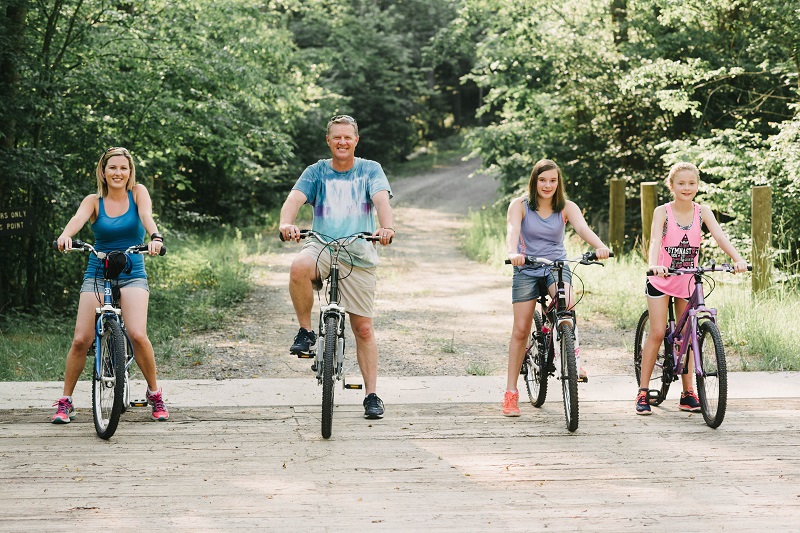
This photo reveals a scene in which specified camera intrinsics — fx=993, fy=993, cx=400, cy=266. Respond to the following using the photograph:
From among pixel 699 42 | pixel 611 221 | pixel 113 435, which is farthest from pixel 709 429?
pixel 699 42

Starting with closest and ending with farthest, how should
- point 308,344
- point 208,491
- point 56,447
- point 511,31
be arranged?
point 208,491
point 56,447
point 308,344
point 511,31

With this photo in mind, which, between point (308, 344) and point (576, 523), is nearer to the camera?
point (576, 523)

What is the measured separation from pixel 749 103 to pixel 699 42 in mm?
1447

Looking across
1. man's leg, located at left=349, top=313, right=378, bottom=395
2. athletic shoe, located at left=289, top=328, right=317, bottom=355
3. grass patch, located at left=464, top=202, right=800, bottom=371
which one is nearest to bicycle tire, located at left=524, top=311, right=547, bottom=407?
grass patch, located at left=464, top=202, right=800, bottom=371

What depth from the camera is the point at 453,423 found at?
655cm

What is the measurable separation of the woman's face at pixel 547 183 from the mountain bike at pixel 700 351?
83 cm

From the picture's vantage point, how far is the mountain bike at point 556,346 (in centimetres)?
622

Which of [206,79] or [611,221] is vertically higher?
[206,79]

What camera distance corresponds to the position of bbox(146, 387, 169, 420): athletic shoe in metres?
6.55

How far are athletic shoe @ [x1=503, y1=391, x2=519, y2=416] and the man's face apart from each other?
1957mm

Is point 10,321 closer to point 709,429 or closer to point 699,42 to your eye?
point 709,429

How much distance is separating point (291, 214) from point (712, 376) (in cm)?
289

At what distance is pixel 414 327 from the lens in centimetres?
1138

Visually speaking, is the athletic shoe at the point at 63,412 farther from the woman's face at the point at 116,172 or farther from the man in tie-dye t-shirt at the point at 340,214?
the man in tie-dye t-shirt at the point at 340,214
